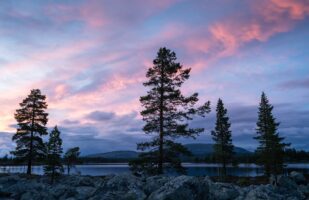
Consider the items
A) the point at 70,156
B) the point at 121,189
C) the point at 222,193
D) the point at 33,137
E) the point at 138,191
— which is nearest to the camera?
the point at 138,191

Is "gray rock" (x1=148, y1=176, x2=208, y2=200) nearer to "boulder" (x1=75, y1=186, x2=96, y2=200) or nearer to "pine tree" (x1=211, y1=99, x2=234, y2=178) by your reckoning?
"boulder" (x1=75, y1=186, x2=96, y2=200)

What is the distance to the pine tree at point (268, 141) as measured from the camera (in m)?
62.7

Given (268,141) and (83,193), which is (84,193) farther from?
(268,141)

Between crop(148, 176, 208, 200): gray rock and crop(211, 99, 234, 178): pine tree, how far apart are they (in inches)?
2017

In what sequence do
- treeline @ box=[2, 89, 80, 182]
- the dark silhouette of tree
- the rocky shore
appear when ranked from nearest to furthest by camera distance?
the rocky shore, treeline @ box=[2, 89, 80, 182], the dark silhouette of tree

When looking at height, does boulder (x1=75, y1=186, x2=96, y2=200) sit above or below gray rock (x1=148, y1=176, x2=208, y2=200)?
below

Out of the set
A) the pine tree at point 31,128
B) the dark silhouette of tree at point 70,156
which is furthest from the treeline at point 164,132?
the dark silhouette of tree at point 70,156

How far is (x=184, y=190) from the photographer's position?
1274 cm

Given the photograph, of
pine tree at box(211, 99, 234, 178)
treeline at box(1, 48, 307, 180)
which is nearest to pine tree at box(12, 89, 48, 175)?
treeline at box(1, 48, 307, 180)

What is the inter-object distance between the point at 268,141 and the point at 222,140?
856 centimetres

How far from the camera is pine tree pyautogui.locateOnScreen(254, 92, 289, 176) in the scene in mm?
62656

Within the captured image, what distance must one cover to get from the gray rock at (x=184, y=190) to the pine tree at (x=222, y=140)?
51.2 m

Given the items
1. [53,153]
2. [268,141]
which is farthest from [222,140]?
[53,153]

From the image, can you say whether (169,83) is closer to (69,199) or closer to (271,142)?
(69,199)
